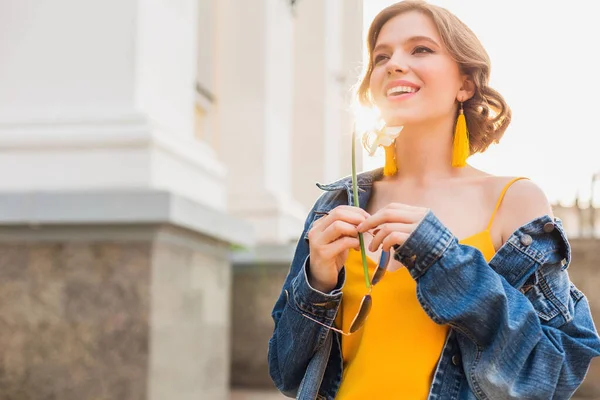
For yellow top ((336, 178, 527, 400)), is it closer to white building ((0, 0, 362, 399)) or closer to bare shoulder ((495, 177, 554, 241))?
bare shoulder ((495, 177, 554, 241))

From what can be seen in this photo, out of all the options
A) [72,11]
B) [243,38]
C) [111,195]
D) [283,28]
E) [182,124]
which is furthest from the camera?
[283,28]

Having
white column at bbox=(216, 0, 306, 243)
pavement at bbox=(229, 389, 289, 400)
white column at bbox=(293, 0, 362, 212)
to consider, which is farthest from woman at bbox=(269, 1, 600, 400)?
white column at bbox=(293, 0, 362, 212)

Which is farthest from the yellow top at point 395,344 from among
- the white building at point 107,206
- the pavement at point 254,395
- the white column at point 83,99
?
the pavement at point 254,395

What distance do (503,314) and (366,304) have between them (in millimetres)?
254

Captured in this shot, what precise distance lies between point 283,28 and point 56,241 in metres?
4.34

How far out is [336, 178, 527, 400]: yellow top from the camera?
1.55m

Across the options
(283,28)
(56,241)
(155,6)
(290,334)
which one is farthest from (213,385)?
(283,28)

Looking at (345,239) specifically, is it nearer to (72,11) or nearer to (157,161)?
(157,161)

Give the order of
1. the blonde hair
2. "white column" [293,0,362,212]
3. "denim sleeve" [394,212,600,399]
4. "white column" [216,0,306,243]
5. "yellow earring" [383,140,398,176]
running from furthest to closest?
"white column" [293,0,362,212] → "white column" [216,0,306,243] → "yellow earring" [383,140,398,176] → the blonde hair → "denim sleeve" [394,212,600,399]

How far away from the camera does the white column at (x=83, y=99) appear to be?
4.10m

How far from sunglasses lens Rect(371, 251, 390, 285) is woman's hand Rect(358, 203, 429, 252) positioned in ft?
0.24

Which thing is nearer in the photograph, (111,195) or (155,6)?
(111,195)

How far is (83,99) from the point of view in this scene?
4.21 meters

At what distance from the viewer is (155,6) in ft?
14.4
